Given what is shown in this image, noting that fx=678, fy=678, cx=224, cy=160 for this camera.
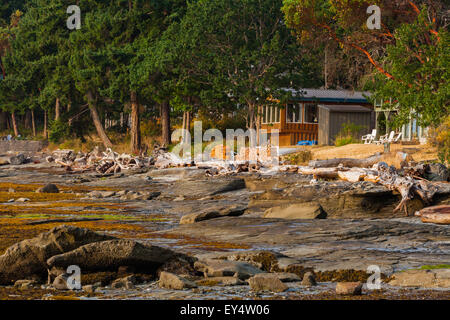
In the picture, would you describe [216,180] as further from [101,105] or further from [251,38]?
[101,105]

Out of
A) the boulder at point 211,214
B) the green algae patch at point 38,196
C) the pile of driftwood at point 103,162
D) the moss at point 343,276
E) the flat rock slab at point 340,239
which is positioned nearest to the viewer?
the moss at point 343,276

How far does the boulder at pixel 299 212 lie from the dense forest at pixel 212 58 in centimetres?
864

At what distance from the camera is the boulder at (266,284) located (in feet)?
25.1

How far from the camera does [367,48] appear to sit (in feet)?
93.5

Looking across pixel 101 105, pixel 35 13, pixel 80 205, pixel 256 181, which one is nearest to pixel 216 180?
pixel 256 181

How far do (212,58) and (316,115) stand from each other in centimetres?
1156

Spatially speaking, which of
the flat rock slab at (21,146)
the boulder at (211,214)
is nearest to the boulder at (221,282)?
the boulder at (211,214)

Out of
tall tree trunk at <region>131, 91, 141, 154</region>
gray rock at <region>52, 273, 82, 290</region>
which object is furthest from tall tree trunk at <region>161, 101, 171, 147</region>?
gray rock at <region>52, 273, 82, 290</region>

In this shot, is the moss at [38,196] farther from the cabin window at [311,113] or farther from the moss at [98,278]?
the cabin window at [311,113]

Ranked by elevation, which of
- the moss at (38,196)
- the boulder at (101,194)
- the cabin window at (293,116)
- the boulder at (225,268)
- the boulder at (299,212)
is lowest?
the moss at (38,196)

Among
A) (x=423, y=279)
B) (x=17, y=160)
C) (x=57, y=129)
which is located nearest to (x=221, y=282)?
(x=423, y=279)

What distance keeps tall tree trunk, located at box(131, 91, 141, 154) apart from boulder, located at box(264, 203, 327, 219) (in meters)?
27.8

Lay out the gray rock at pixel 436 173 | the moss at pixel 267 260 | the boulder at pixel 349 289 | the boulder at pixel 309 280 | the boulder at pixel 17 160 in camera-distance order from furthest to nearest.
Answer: the boulder at pixel 17 160, the gray rock at pixel 436 173, the moss at pixel 267 260, the boulder at pixel 309 280, the boulder at pixel 349 289
